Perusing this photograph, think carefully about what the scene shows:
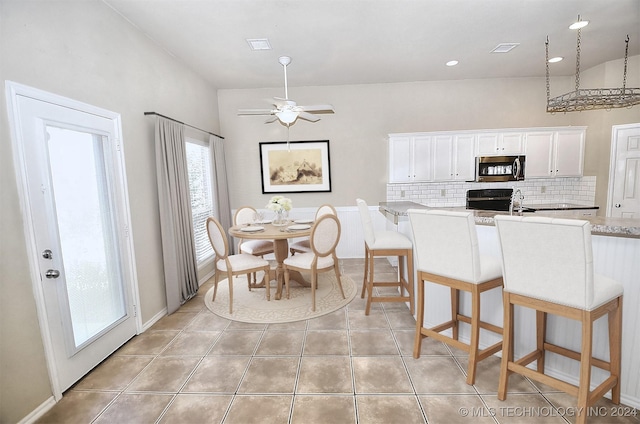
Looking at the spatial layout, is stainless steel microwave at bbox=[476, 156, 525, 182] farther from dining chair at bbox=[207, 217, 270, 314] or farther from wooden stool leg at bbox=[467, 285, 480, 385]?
dining chair at bbox=[207, 217, 270, 314]

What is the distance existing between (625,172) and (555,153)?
856 mm

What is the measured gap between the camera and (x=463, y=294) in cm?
241

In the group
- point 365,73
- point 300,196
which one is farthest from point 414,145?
point 300,196

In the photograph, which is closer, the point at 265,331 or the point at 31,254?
the point at 31,254

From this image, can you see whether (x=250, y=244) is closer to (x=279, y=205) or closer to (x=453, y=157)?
(x=279, y=205)

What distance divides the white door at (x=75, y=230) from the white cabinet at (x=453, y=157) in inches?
169

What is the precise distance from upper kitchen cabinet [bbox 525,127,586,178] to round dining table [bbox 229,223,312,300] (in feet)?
12.5

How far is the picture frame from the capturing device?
5.04 metres

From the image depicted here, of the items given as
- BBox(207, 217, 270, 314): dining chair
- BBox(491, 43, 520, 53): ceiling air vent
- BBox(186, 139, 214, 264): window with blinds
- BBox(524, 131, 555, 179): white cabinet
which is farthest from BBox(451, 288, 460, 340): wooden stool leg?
BBox(524, 131, 555, 179): white cabinet

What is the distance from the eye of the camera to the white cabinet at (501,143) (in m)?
4.58

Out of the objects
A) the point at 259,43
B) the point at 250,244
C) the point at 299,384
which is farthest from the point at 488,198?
the point at 299,384

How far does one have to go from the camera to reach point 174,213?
3.23 metres

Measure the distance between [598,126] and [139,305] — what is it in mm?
6667

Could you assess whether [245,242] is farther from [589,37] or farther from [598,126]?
[598,126]
